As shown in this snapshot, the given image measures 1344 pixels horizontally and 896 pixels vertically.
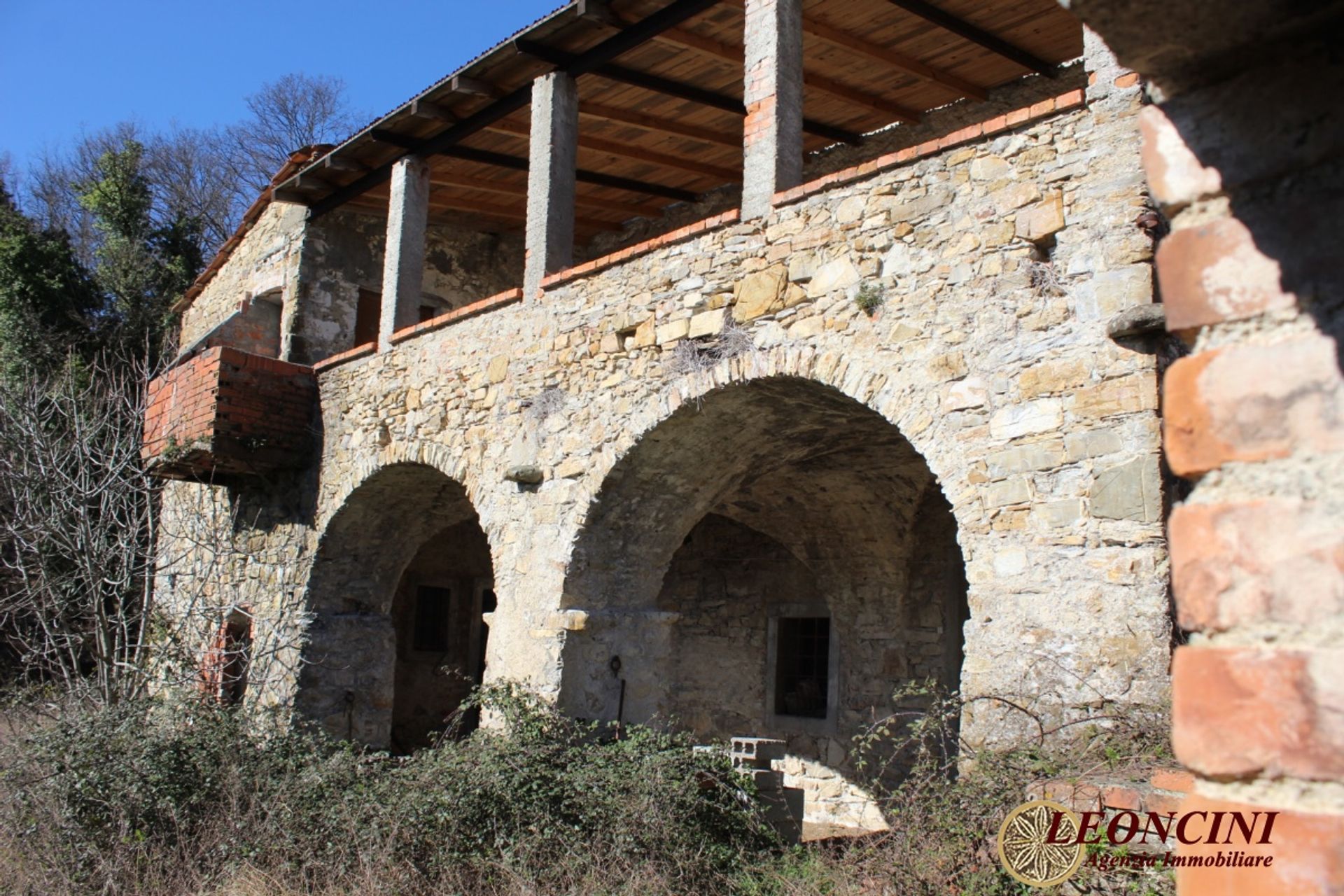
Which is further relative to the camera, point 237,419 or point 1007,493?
point 237,419

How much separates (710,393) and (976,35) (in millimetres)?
3841

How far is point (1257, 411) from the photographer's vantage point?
1572 mm

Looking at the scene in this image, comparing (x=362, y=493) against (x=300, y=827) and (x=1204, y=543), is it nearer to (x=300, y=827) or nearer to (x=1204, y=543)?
(x=300, y=827)

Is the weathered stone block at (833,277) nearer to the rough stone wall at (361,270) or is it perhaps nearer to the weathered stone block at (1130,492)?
the weathered stone block at (1130,492)

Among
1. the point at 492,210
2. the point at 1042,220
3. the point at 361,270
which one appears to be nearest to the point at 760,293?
the point at 1042,220

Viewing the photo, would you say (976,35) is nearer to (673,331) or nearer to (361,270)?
(673,331)

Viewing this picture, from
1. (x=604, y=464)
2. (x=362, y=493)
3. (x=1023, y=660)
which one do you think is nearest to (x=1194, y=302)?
(x=1023, y=660)

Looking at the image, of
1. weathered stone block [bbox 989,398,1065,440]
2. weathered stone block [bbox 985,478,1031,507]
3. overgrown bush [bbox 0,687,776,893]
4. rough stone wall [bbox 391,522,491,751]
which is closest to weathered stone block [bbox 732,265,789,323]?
weathered stone block [bbox 989,398,1065,440]

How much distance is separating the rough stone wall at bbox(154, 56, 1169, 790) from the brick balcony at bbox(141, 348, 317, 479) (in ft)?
1.44

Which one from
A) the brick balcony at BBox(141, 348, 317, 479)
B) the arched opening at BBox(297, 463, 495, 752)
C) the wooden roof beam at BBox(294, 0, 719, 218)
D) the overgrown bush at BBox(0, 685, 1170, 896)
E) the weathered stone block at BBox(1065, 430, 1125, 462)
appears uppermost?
the wooden roof beam at BBox(294, 0, 719, 218)

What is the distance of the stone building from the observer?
15.7 ft

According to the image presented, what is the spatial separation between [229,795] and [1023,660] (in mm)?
4690

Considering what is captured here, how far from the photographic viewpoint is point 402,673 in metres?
12.4

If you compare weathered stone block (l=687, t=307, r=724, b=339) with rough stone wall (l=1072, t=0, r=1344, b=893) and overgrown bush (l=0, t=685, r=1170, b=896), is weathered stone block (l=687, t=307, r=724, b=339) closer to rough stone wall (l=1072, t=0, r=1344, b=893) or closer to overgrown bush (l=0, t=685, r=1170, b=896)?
overgrown bush (l=0, t=685, r=1170, b=896)
